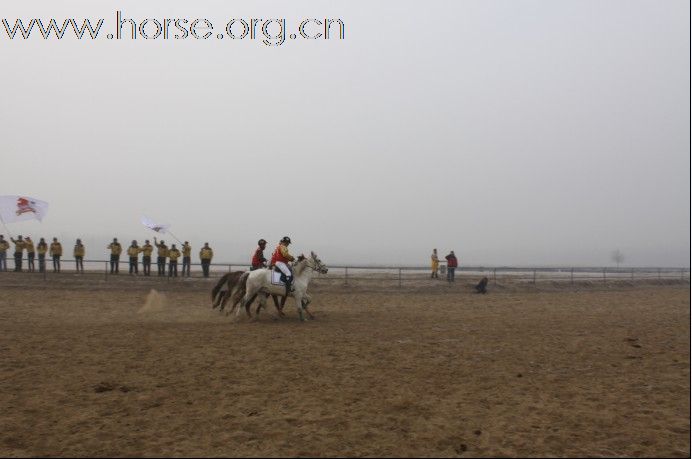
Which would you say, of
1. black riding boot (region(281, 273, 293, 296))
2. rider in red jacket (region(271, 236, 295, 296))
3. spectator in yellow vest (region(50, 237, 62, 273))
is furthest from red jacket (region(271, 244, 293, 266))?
spectator in yellow vest (region(50, 237, 62, 273))

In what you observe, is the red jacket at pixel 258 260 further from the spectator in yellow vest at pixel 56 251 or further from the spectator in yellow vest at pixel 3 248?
the spectator in yellow vest at pixel 3 248

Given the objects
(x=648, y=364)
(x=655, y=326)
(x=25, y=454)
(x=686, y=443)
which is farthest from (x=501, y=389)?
(x=655, y=326)

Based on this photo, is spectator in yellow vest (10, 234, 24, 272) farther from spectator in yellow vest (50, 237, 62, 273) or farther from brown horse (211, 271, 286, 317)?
brown horse (211, 271, 286, 317)

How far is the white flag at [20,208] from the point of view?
56.2ft

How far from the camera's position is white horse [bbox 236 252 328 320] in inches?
619

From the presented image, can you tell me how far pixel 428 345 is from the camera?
12.0m

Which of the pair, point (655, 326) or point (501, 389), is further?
point (655, 326)

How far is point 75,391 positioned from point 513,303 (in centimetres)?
A: 1876

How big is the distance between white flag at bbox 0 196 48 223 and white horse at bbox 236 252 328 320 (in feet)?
26.1

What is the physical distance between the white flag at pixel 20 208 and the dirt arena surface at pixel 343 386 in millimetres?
3603

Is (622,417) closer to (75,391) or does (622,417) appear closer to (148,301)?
(75,391)

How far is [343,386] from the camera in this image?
8383 mm

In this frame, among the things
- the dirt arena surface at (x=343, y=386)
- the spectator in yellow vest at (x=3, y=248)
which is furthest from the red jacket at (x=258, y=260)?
the spectator in yellow vest at (x=3, y=248)

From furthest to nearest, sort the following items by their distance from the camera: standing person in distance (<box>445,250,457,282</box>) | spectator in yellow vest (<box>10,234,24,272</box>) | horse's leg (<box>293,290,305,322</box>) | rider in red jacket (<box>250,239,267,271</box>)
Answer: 1. standing person in distance (<box>445,250,457,282</box>)
2. spectator in yellow vest (<box>10,234,24,272</box>)
3. rider in red jacket (<box>250,239,267,271</box>)
4. horse's leg (<box>293,290,305,322</box>)
